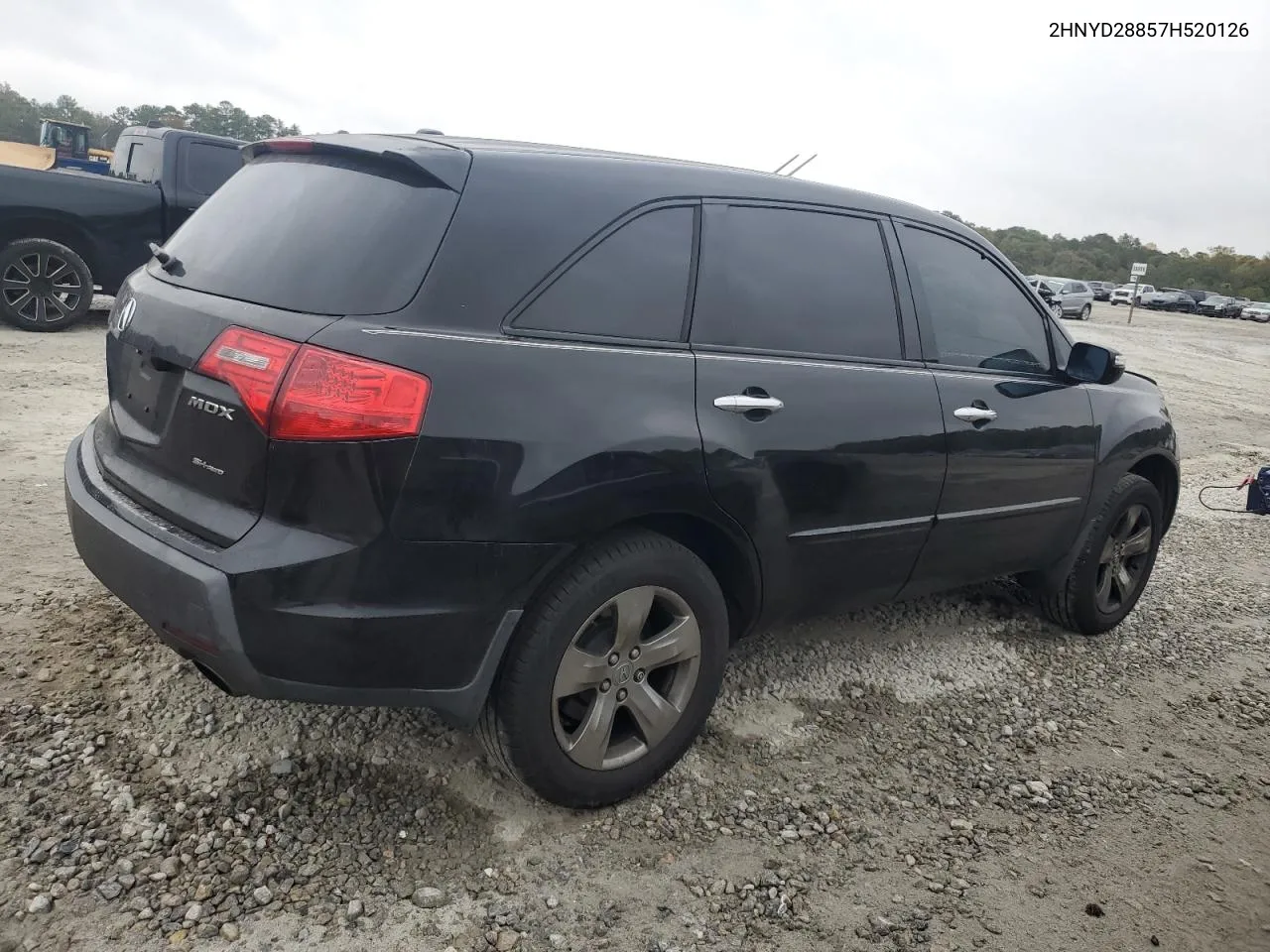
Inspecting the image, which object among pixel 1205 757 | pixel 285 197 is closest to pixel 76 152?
pixel 285 197

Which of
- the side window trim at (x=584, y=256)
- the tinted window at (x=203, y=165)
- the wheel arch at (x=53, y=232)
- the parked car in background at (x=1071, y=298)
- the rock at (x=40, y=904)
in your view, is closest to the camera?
the rock at (x=40, y=904)

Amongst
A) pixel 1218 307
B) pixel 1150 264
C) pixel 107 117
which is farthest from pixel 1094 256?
pixel 107 117

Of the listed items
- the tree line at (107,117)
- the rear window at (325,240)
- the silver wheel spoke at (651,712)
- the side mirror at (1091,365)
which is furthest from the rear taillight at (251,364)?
the tree line at (107,117)

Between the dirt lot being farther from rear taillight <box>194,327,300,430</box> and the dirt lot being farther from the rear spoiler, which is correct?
the rear spoiler

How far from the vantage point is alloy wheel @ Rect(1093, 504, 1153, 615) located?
4359 mm

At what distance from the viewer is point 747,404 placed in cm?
274

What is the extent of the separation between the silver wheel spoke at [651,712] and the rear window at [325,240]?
1.22m

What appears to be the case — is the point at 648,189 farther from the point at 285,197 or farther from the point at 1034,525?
the point at 1034,525

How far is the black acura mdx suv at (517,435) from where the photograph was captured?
220 centimetres

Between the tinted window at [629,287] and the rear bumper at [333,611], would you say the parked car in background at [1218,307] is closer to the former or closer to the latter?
the tinted window at [629,287]

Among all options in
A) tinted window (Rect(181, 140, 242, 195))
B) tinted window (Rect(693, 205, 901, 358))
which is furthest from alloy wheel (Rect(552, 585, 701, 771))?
tinted window (Rect(181, 140, 242, 195))

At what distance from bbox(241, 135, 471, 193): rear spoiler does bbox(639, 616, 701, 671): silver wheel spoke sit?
50.7 inches

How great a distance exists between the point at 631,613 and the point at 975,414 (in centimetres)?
159

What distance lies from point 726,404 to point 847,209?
1033 mm
